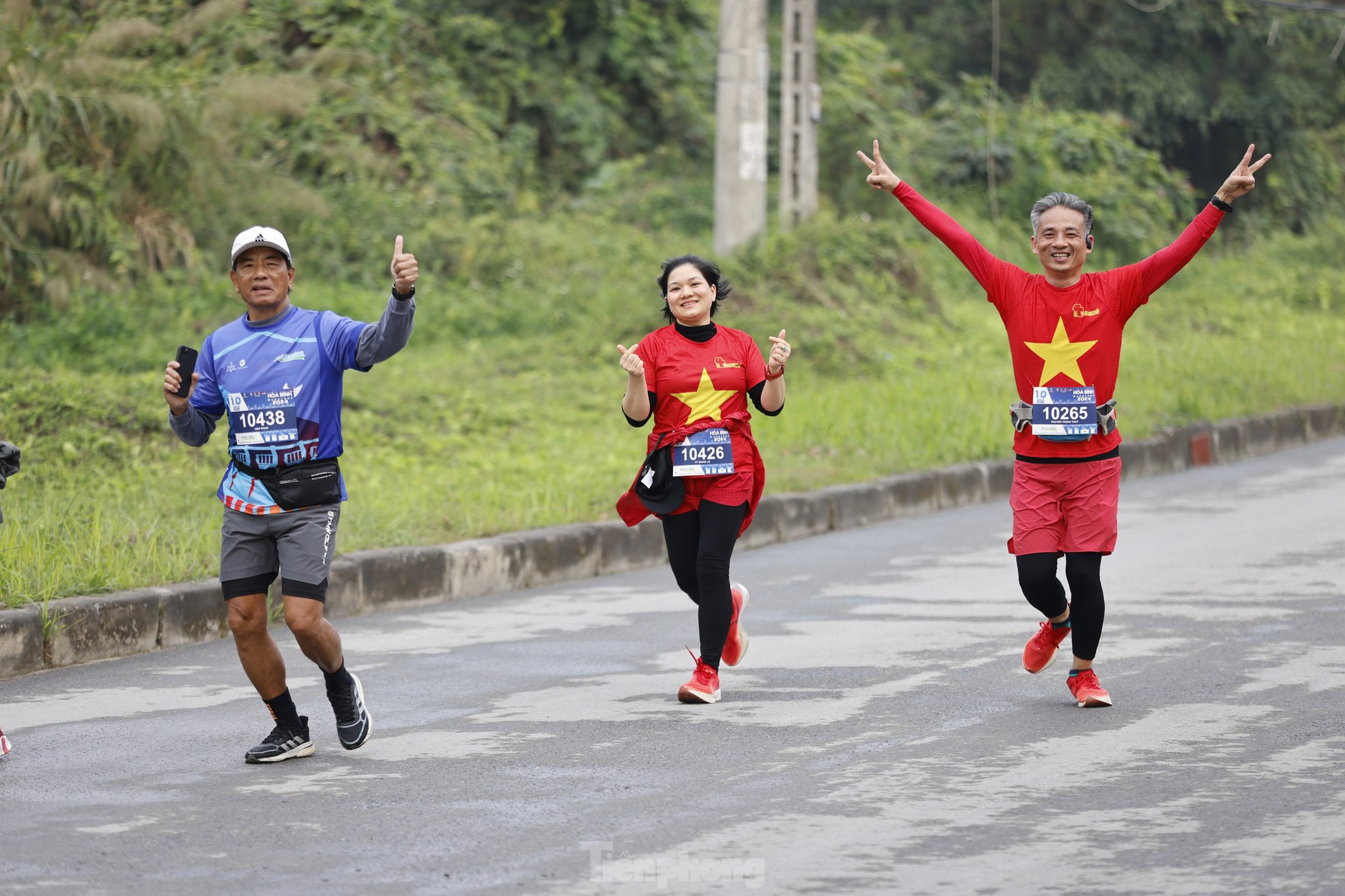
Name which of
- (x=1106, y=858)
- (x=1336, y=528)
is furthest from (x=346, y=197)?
(x=1106, y=858)

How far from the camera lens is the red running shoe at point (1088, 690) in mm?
6117

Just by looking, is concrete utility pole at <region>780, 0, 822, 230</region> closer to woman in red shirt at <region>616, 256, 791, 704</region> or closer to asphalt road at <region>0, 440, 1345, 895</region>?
asphalt road at <region>0, 440, 1345, 895</region>

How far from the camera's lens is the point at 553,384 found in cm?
1528

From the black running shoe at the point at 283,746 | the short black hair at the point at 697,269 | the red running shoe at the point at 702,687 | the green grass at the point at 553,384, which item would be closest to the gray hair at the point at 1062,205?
the short black hair at the point at 697,269

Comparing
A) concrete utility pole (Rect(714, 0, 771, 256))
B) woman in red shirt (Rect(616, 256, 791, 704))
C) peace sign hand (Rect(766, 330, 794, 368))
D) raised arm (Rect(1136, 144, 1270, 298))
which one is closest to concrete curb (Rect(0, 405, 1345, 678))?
woman in red shirt (Rect(616, 256, 791, 704))

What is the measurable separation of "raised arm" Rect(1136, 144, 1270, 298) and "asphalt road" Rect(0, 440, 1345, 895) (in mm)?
1458

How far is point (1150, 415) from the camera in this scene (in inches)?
602

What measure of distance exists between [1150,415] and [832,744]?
1040cm

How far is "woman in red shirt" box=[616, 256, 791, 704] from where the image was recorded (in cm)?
643

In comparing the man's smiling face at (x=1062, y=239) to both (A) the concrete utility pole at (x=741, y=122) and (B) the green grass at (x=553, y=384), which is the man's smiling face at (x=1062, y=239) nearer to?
(B) the green grass at (x=553, y=384)

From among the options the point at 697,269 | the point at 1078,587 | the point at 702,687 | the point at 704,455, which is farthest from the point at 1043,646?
the point at 697,269

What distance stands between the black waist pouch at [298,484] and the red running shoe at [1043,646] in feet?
8.56

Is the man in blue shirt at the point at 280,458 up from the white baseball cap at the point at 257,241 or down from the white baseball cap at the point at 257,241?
down

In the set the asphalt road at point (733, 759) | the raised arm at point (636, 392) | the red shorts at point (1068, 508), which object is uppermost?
the raised arm at point (636, 392)
